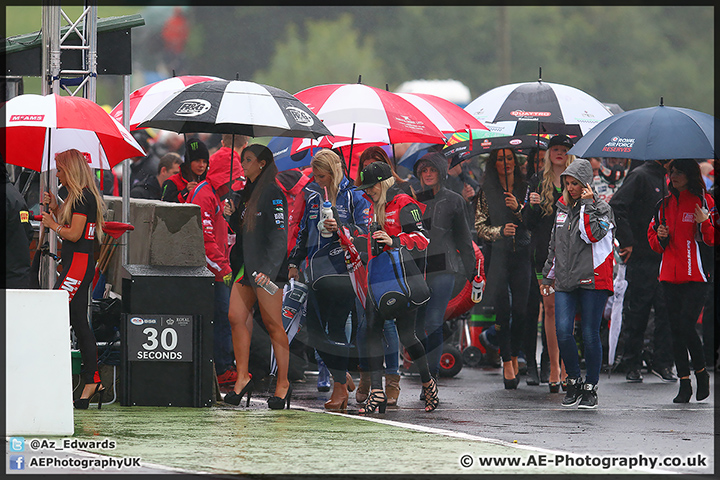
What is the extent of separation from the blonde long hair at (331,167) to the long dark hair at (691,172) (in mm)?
3080

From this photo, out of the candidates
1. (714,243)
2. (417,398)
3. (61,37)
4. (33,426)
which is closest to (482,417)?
(417,398)

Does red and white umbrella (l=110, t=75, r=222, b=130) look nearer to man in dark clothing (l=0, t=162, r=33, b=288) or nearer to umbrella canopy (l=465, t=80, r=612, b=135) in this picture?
man in dark clothing (l=0, t=162, r=33, b=288)

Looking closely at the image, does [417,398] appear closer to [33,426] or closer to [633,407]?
[633,407]

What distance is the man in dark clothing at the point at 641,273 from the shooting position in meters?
12.5

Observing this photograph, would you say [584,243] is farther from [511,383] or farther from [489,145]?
[489,145]

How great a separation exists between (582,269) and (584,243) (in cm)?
23

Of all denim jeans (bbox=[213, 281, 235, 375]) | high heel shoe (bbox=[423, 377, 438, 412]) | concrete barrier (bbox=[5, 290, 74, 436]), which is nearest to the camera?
concrete barrier (bbox=[5, 290, 74, 436])

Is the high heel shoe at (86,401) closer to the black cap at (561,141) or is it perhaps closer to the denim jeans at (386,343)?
the denim jeans at (386,343)

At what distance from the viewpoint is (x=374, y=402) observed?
970 centimetres

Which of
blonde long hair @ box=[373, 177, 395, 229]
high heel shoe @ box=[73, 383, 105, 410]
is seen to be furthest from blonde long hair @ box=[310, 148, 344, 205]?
high heel shoe @ box=[73, 383, 105, 410]

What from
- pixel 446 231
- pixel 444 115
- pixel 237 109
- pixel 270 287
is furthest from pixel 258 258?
pixel 444 115

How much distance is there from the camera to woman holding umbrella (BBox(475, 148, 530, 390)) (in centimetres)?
1177

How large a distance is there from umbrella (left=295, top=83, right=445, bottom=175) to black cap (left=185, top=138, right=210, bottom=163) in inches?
48.8

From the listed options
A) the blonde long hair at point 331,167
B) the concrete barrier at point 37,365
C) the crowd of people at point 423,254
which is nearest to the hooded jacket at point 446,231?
the crowd of people at point 423,254
